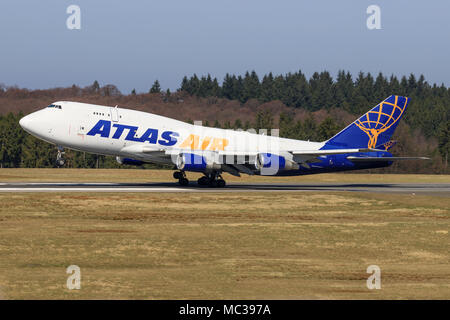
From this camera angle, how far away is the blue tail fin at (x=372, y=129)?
57.2m

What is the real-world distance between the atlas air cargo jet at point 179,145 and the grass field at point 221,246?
634 centimetres

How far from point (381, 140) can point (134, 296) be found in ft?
145

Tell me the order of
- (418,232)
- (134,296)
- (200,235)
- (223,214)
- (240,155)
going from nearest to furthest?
1. (134,296)
2. (200,235)
3. (418,232)
4. (223,214)
5. (240,155)

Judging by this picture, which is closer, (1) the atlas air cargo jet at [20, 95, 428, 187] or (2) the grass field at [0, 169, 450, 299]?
(2) the grass field at [0, 169, 450, 299]

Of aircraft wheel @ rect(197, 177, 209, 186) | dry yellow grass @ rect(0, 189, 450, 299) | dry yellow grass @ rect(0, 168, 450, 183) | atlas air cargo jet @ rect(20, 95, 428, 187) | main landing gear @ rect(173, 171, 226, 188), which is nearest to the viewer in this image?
dry yellow grass @ rect(0, 189, 450, 299)

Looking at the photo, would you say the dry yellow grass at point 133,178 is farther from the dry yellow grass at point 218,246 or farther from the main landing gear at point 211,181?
the dry yellow grass at point 218,246

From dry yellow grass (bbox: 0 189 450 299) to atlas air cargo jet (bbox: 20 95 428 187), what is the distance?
703 centimetres

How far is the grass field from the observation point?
57.4 ft

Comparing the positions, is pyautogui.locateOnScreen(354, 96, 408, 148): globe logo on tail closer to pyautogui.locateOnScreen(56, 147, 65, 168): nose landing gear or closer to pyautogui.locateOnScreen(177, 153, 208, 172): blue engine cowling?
pyautogui.locateOnScreen(177, 153, 208, 172): blue engine cowling

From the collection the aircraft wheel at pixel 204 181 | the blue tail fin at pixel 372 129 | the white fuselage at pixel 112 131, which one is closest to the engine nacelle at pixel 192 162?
the white fuselage at pixel 112 131

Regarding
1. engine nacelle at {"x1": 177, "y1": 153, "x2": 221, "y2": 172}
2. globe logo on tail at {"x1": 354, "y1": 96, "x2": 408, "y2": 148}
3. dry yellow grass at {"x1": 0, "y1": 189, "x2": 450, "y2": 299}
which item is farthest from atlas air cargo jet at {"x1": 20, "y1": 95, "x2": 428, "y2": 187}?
dry yellow grass at {"x1": 0, "y1": 189, "x2": 450, "y2": 299}

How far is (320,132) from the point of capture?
139000mm
